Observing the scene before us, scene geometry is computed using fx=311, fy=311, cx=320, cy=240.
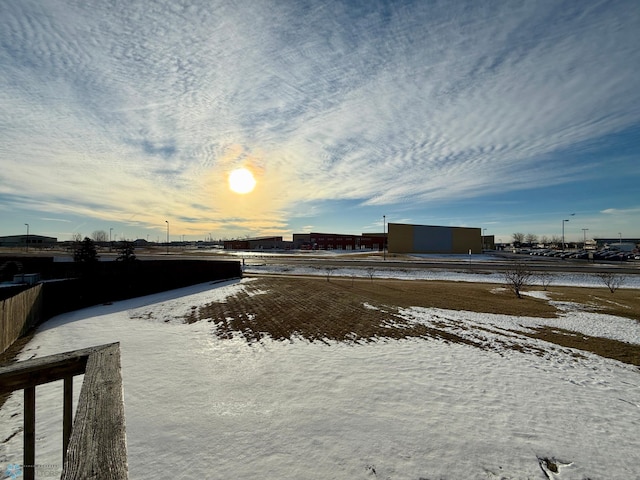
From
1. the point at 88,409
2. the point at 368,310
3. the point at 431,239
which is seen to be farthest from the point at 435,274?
the point at 431,239

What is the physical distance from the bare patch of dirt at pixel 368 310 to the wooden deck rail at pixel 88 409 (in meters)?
7.91

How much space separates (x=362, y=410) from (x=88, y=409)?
5.46m

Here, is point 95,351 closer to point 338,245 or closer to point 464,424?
point 464,424

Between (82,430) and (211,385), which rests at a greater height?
(82,430)

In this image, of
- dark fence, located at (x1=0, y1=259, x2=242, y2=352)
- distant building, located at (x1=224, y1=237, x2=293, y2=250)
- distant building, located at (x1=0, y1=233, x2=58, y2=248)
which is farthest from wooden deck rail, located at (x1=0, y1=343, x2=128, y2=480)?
distant building, located at (x1=0, y1=233, x2=58, y2=248)

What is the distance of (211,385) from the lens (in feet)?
24.1

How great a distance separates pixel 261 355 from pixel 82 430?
25.5ft

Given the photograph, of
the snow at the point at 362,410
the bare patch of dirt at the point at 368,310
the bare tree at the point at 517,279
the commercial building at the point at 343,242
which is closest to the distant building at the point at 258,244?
the commercial building at the point at 343,242

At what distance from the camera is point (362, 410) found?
20.6 ft

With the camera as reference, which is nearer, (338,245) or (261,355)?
(261,355)

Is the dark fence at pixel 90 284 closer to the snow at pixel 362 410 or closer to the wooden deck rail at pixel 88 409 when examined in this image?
the snow at pixel 362 410

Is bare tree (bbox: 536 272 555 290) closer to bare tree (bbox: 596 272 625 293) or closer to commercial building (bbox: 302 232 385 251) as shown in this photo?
bare tree (bbox: 596 272 625 293)

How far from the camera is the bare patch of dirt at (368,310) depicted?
431 inches

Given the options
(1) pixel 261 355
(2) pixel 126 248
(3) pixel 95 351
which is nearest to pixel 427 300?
(1) pixel 261 355
